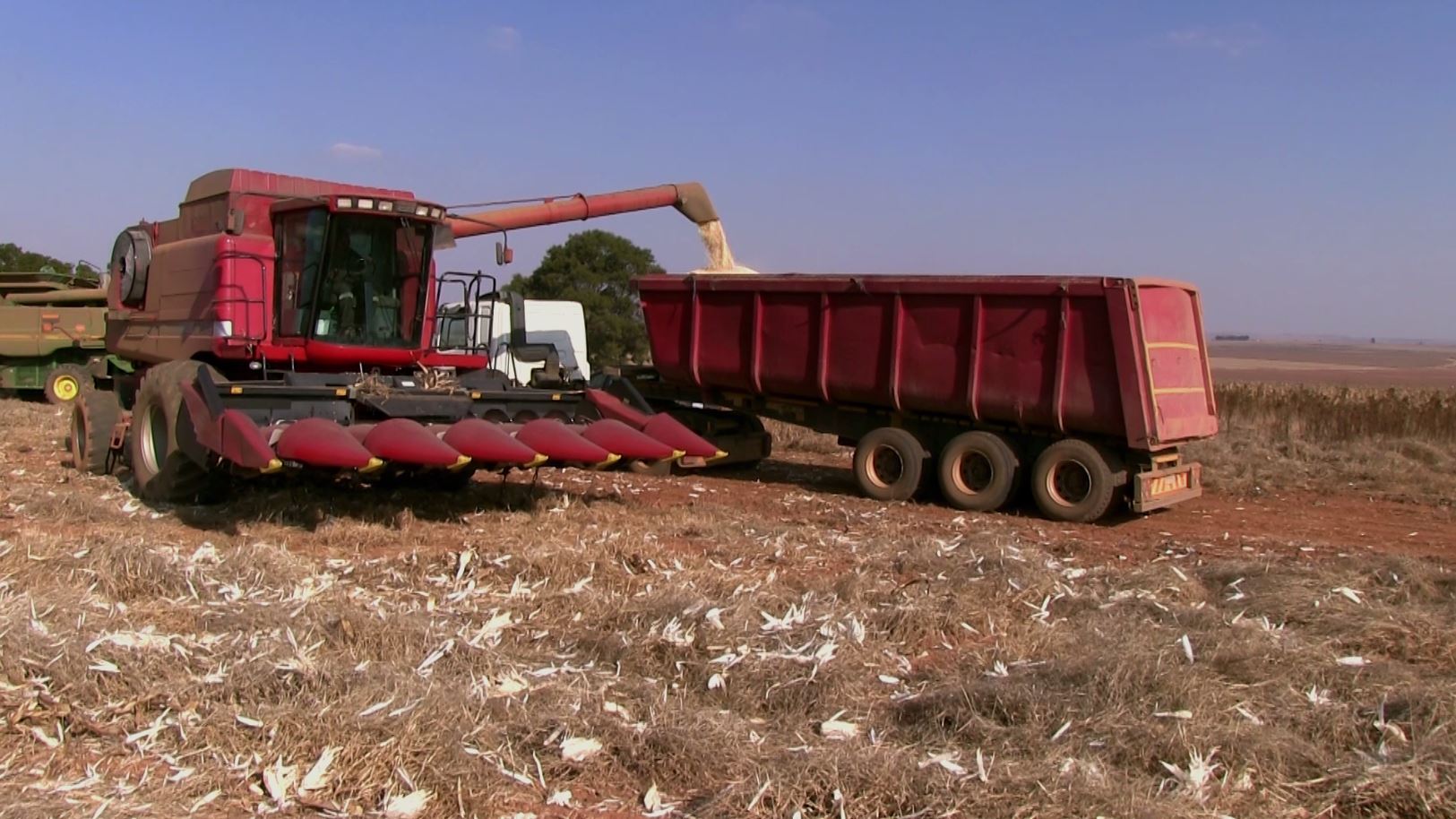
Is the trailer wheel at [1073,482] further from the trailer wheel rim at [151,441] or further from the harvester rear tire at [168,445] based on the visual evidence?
the trailer wheel rim at [151,441]

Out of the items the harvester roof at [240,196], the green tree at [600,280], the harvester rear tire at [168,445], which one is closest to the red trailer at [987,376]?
the harvester roof at [240,196]

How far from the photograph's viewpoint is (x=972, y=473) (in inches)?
476

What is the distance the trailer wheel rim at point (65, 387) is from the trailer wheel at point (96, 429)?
36.2ft

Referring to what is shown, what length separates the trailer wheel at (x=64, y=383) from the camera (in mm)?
21875

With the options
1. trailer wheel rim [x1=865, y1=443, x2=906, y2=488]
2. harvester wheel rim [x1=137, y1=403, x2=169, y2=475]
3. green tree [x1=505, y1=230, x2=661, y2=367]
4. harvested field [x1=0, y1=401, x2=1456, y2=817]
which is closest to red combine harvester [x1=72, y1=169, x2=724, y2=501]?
harvester wheel rim [x1=137, y1=403, x2=169, y2=475]

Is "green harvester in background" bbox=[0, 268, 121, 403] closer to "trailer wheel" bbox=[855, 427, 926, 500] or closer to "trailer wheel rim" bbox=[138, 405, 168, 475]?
"trailer wheel rim" bbox=[138, 405, 168, 475]

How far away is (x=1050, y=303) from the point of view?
11.3m

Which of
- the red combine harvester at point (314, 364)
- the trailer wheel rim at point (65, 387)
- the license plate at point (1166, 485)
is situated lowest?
the trailer wheel rim at point (65, 387)

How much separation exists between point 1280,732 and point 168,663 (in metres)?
4.38

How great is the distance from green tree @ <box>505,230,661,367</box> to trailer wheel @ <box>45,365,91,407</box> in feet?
40.5

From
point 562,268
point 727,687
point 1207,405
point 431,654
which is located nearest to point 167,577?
point 431,654

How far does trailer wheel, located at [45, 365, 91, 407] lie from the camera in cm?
2188

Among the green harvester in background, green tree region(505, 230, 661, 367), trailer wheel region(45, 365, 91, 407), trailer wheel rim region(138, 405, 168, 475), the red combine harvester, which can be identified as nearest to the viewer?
the red combine harvester

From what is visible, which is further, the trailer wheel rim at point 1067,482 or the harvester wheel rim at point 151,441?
the trailer wheel rim at point 1067,482
